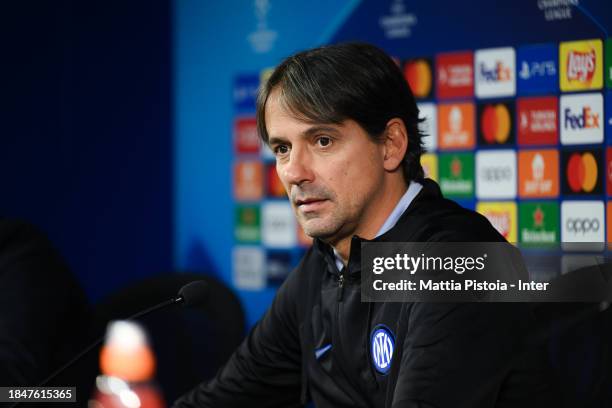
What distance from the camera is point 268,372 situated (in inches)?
60.2

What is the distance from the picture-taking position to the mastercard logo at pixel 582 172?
175cm

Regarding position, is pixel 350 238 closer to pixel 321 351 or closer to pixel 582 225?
pixel 321 351

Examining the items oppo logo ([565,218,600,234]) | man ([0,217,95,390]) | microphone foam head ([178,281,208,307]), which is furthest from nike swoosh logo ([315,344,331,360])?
oppo logo ([565,218,600,234])

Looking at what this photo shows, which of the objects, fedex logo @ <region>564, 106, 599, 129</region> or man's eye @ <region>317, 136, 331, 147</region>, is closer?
man's eye @ <region>317, 136, 331, 147</region>

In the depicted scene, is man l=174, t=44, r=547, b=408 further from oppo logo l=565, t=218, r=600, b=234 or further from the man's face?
oppo logo l=565, t=218, r=600, b=234

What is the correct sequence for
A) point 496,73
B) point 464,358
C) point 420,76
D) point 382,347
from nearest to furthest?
1. point 464,358
2. point 382,347
3. point 496,73
4. point 420,76

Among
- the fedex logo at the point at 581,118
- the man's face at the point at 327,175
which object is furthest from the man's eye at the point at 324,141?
the fedex logo at the point at 581,118

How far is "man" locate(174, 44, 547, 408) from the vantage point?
3.81 ft

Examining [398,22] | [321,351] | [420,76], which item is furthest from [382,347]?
[398,22]

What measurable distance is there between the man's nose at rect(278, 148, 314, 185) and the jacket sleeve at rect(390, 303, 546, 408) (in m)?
0.30

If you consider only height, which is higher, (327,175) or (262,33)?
(262,33)

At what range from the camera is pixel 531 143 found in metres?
1.87

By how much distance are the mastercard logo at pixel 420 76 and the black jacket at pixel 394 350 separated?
2.32 ft

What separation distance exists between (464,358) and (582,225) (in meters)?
0.77
